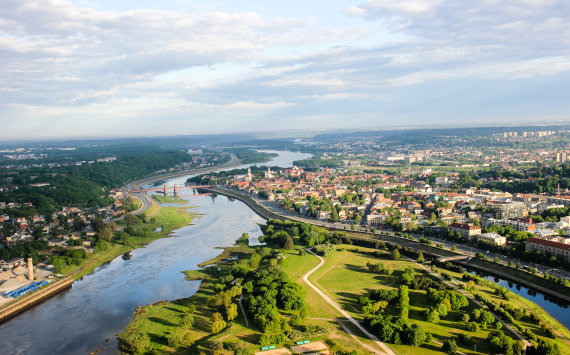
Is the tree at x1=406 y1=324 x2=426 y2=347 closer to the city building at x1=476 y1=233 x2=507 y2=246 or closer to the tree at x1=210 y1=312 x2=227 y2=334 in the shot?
the tree at x1=210 y1=312 x2=227 y2=334

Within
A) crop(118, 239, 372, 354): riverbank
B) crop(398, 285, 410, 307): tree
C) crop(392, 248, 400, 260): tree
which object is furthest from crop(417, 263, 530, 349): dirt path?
crop(118, 239, 372, 354): riverbank

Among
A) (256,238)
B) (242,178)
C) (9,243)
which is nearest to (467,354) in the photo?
(256,238)

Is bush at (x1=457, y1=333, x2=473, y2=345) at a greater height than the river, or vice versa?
bush at (x1=457, y1=333, x2=473, y2=345)

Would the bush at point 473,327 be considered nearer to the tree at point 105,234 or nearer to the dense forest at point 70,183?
the tree at point 105,234

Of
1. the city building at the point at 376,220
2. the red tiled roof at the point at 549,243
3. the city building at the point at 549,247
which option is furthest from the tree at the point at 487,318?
the city building at the point at 376,220

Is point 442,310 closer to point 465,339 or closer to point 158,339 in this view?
point 465,339

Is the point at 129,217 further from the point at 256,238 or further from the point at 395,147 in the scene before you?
the point at 395,147

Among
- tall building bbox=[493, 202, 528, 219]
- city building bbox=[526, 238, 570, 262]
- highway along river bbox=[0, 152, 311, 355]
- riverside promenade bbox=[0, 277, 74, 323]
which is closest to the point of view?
highway along river bbox=[0, 152, 311, 355]
